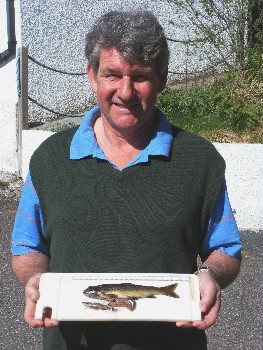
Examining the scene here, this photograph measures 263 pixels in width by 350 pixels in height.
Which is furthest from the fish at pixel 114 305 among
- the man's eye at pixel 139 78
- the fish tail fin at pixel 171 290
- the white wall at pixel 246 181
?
the white wall at pixel 246 181

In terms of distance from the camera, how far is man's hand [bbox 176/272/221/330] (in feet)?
6.09

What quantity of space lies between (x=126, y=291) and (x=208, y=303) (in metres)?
0.24

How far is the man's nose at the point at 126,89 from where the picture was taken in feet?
6.59

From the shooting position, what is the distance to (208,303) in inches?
73.8

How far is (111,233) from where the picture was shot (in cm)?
208

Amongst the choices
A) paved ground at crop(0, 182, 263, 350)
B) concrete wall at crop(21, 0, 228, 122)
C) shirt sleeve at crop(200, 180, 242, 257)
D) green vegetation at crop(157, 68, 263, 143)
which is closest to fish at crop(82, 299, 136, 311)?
shirt sleeve at crop(200, 180, 242, 257)

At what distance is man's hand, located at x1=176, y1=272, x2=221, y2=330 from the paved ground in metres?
2.29

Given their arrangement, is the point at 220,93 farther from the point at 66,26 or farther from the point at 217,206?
the point at 217,206

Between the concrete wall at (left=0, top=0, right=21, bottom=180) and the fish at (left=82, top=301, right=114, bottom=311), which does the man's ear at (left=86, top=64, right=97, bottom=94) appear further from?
the concrete wall at (left=0, top=0, right=21, bottom=180)

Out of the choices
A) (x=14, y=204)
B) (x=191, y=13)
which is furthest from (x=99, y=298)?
(x=191, y=13)

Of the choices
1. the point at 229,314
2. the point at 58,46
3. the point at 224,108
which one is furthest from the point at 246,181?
the point at 58,46

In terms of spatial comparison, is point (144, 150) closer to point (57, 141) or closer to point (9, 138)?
point (57, 141)

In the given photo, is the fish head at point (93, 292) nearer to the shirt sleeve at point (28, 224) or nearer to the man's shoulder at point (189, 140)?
the shirt sleeve at point (28, 224)

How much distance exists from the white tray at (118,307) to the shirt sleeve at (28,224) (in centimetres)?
29
